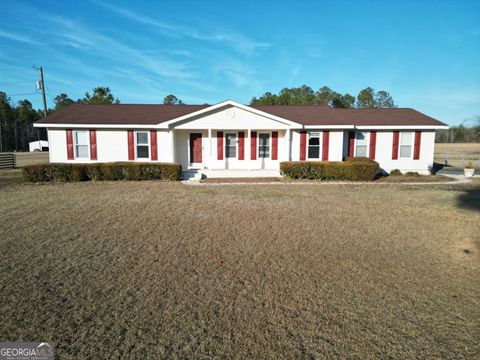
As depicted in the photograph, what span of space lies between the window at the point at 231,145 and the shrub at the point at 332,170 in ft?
11.7

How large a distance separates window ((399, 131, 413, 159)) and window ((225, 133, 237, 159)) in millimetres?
10192

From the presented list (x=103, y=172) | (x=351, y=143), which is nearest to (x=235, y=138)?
(x=351, y=143)

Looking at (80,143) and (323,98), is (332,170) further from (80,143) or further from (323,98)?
(323,98)

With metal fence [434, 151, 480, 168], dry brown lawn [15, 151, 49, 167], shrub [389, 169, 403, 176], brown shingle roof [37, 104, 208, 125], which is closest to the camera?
brown shingle roof [37, 104, 208, 125]

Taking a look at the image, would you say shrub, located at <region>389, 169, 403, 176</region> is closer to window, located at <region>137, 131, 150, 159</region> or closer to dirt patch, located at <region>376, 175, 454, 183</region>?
dirt patch, located at <region>376, 175, 454, 183</region>

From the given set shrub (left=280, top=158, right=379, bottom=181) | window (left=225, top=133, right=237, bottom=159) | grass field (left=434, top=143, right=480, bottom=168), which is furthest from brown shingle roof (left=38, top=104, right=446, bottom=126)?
grass field (left=434, top=143, right=480, bottom=168)

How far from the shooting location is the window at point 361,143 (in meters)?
17.2

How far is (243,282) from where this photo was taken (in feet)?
13.2

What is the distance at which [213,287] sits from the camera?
389 centimetres

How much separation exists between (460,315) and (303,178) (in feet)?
39.3

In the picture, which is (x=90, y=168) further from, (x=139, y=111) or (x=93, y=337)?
(x=93, y=337)

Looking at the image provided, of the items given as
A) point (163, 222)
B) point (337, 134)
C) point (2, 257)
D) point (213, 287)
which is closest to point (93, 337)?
point (213, 287)

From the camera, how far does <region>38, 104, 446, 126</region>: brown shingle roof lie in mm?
16344

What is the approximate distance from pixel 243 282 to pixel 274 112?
56.0 ft
